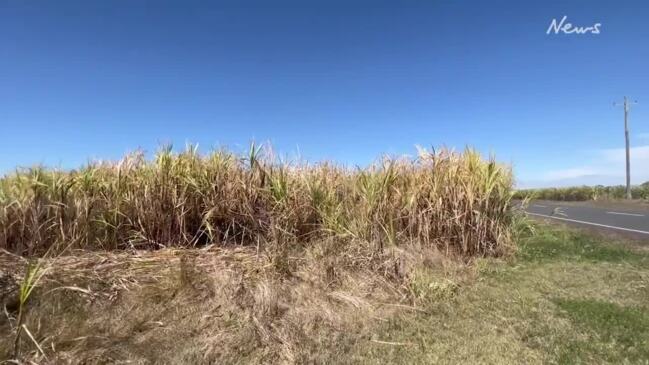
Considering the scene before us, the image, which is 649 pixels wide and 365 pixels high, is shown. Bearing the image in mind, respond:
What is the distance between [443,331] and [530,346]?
0.76 metres

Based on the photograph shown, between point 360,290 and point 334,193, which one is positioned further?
point 334,193

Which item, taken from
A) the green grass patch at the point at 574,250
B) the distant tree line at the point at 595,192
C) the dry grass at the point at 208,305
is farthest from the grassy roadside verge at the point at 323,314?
the distant tree line at the point at 595,192

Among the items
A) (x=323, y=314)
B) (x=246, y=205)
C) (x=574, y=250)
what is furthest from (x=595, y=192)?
(x=323, y=314)

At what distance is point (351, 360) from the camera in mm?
3824

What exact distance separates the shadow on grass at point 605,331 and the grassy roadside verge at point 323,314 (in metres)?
0.02

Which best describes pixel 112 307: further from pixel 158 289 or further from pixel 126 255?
pixel 126 255

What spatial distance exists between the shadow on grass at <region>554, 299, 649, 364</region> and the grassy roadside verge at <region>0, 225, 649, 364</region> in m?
0.02

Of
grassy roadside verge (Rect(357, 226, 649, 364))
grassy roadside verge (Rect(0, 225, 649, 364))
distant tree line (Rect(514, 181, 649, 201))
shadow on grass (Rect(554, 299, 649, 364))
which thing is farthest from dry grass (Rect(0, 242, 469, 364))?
distant tree line (Rect(514, 181, 649, 201))

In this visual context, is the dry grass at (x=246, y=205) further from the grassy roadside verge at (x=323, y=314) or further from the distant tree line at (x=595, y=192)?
the distant tree line at (x=595, y=192)

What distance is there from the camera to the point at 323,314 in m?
4.67

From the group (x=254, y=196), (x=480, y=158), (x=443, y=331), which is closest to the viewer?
(x=443, y=331)

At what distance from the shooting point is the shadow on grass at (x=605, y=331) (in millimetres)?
3879

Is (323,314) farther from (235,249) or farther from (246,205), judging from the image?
(246,205)

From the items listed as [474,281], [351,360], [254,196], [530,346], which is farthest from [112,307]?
[474,281]
